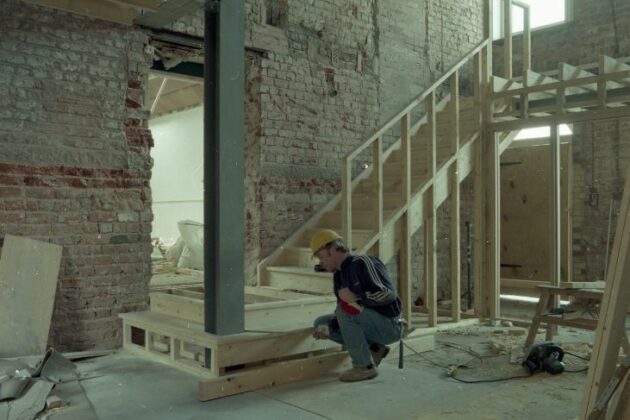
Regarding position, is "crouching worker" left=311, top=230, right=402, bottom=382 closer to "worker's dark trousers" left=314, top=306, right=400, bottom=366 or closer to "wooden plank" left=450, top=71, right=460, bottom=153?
"worker's dark trousers" left=314, top=306, right=400, bottom=366

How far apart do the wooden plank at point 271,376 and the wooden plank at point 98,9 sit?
3197mm

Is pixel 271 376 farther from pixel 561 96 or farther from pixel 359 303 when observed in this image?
pixel 561 96

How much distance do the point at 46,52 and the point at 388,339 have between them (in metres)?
3.53

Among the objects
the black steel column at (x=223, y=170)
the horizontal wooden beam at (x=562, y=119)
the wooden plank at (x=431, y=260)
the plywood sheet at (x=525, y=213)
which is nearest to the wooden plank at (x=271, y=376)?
the black steel column at (x=223, y=170)

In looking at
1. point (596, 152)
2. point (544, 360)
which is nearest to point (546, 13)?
point (596, 152)

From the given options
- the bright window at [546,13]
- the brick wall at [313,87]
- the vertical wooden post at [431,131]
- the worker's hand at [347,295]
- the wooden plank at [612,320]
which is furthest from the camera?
the bright window at [546,13]

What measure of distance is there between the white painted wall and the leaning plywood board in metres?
5.85

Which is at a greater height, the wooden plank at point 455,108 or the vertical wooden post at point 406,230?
the wooden plank at point 455,108

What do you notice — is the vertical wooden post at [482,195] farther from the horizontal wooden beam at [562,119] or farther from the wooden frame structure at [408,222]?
the horizontal wooden beam at [562,119]

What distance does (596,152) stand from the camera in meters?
8.34

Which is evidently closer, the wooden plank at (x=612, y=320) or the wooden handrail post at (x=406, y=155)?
the wooden plank at (x=612, y=320)

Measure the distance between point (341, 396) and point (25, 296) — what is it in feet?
8.20

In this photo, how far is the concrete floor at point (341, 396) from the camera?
3557 millimetres

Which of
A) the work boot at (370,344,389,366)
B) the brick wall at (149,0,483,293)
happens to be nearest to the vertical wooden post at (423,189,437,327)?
the brick wall at (149,0,483,293)
